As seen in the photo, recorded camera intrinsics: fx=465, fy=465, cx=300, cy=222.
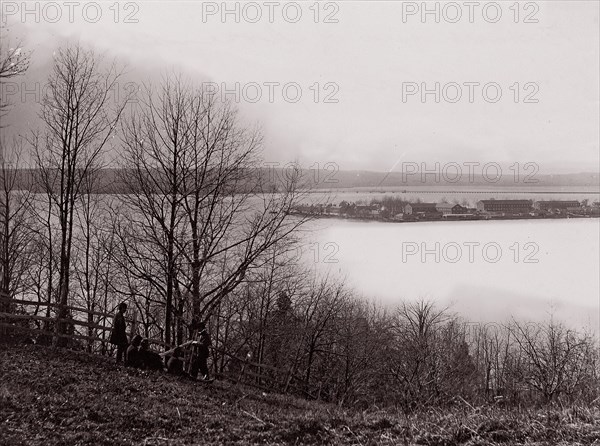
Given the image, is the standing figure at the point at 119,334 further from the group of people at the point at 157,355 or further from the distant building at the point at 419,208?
the distant building at the point at 419,208

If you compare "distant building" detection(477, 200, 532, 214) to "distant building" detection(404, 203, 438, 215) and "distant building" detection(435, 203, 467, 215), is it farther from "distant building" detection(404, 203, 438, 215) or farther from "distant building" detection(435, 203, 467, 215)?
"distant building" detection(404, 203, 438, 215)

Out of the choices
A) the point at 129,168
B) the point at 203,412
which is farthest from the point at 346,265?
the point at 203,412

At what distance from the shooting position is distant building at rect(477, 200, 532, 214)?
2838 centimetres

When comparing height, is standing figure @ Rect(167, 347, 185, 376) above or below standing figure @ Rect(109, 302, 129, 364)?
below

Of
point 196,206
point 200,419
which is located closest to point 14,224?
point 196,206

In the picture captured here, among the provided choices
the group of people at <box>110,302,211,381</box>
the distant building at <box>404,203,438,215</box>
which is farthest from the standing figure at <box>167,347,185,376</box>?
the distant building at <box>404,203,438,215</box>

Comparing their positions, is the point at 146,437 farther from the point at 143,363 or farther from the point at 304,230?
the point at 304,230

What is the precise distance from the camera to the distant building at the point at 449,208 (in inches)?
1171

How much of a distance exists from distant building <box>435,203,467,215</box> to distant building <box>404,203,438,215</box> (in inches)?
25.5

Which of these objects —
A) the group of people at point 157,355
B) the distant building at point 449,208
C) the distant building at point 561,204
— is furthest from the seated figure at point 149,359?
the distant building at point 561,204

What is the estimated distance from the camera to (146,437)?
7340mm

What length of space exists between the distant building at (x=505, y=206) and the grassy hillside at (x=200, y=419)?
22.2 metres

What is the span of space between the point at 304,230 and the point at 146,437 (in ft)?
42.6

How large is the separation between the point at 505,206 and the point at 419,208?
5.35 m
